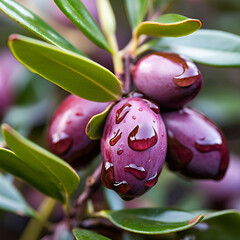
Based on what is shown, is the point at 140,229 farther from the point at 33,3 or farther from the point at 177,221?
the point at 33,3

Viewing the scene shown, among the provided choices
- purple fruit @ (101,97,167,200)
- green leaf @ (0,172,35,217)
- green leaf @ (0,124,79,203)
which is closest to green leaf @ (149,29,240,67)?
purple fruit @ (101,97,167,200)

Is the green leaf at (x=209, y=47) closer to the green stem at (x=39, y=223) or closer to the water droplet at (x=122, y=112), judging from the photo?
the water droplet at (x=122, y=112)

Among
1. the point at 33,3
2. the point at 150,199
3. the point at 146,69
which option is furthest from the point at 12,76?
the point at 146,69

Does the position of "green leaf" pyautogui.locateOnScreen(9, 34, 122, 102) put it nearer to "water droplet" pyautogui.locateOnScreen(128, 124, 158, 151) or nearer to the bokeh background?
"water droplet" pyautogui.locateOnScreen(128, 124, 158, 151)

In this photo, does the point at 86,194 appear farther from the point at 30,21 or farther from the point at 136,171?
the point at 30,21

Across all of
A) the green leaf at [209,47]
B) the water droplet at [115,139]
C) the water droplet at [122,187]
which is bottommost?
the green leaf at [209,47]

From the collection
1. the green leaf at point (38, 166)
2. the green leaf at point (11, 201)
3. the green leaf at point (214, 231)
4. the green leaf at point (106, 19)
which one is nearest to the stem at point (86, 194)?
the green leaf at point (38, 166)
